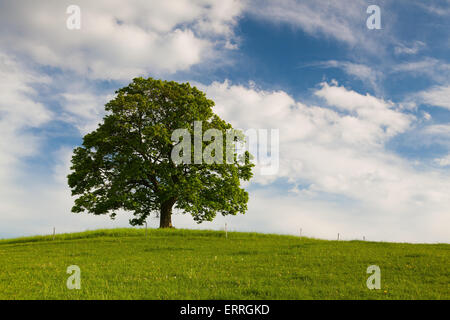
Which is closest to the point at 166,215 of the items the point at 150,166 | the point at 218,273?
the point at 150,166

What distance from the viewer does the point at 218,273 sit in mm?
18078

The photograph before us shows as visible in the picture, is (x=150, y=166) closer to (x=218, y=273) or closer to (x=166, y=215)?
(x=166, y=215)

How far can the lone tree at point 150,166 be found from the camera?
1475 inches

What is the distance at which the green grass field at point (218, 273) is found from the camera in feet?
46.6

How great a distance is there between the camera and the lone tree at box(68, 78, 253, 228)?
1475 inches

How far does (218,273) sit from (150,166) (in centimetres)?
2172

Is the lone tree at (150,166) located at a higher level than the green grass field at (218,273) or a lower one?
higher

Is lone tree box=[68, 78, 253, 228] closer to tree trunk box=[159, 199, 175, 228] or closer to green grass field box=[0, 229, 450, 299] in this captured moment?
tree trunk box=[159, 199, 175, 228]

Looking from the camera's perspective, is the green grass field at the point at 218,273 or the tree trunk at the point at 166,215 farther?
the tree trunk at the point at 166,215

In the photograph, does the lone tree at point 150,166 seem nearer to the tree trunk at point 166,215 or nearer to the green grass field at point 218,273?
the tree trunk at point 166,215

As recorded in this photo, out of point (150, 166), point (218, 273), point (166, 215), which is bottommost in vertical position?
point (218, 273)

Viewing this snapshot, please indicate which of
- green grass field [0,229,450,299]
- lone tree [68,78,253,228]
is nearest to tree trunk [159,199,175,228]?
lone tree [68,78,253,228]

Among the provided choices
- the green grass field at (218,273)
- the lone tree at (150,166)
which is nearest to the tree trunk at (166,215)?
the lone tree at (150,166)
